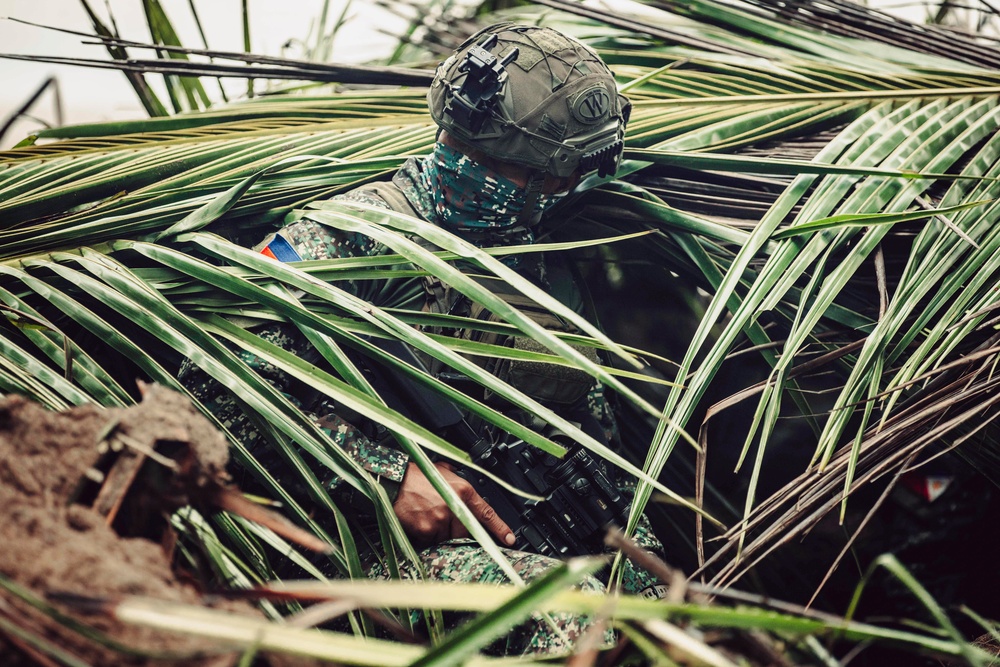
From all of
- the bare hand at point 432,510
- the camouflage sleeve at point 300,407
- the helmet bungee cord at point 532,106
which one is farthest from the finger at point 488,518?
the helmet bungee cord at point 532,106

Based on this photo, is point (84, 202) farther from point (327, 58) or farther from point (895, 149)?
point (895, 149)

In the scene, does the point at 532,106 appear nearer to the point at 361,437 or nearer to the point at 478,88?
the point at 478,88

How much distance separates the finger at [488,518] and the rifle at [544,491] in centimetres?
7

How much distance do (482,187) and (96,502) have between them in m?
1.05

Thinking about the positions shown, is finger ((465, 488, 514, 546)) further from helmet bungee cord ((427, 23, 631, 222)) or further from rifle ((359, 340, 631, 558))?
helmet bungee cord ((427, 23, 631, 222))

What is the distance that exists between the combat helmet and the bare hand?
673 millimetres

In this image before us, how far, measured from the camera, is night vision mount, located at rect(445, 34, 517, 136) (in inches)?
55.7

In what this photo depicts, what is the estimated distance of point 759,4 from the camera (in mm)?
1734

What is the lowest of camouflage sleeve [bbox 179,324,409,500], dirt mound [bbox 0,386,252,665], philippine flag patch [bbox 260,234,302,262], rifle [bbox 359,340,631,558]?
rifle [bbox 359,340,631,558]

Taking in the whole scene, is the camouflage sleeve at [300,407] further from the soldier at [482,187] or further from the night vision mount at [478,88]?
the night vision mount at [478,88]

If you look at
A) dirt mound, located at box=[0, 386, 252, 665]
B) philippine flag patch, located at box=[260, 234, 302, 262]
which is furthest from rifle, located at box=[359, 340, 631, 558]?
dirt mound, located at box=[0, 386, 252, 665]

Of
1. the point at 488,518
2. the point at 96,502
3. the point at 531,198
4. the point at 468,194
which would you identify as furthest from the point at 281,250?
the point at 96,502

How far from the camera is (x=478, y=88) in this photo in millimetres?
1428

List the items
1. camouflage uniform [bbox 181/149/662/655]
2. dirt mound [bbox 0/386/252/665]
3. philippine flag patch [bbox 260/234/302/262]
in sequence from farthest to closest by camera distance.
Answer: philippine flag patch [bbox 260/234/302/262] → camouflage uniform [bbox 181/149/662/655] → dirt mound [bbox 0/386/252/665]
